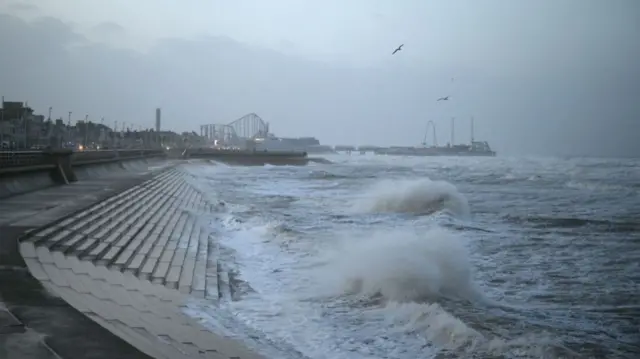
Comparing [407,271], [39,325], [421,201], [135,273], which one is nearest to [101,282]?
[135,273]

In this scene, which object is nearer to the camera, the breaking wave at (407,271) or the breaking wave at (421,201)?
the breaking wave at (407,271)

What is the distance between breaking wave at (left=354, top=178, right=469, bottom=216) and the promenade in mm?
10444

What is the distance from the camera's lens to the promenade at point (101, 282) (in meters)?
4.27

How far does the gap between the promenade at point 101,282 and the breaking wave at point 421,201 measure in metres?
10.4

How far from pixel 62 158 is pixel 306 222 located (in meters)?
9.11

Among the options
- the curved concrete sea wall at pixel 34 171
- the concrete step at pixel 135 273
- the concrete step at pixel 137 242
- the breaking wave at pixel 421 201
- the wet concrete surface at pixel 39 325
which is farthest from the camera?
the breaking wave at pixel 421 201

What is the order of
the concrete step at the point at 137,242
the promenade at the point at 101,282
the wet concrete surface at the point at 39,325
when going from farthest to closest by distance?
the concrete step at the point at 137,242 < the promenade at the point at 101,282 < the wet concrete surface at the point at 39,325

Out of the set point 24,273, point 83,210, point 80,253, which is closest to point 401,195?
point 83,210

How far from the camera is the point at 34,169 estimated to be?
17219 mm

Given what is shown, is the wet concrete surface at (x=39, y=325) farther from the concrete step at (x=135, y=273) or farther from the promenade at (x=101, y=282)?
the concrete step at (x=135, y=273)

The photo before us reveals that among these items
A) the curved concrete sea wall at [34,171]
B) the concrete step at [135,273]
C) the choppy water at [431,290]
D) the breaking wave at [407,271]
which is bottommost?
the choppy water at [431,290]

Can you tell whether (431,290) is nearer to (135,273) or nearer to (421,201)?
(135,273)

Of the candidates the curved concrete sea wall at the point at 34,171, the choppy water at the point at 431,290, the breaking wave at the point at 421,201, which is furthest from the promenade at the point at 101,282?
the breaking wave at the point at 421,201

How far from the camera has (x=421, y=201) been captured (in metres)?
23.2
